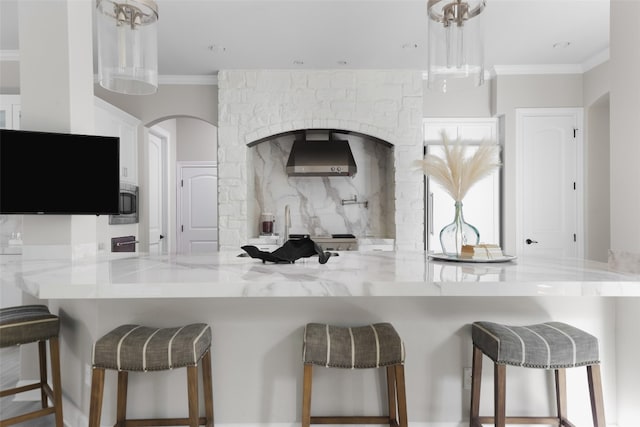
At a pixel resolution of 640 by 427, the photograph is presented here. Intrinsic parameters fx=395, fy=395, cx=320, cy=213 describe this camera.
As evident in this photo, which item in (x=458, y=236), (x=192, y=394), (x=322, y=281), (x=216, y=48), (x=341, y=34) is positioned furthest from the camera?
(x=216, y=48)

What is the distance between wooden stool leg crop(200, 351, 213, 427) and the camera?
5.83 ft

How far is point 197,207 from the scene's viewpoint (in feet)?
21.5

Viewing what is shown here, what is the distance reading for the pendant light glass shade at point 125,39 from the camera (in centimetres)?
160

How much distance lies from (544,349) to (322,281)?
89 centimetres

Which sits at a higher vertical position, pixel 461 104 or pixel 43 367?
pixel 461 104

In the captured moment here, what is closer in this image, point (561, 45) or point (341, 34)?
point (341, 34)

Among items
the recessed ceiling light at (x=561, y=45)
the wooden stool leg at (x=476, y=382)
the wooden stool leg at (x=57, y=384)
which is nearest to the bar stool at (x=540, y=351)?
the wooden stool leg at (x=476, y=382)

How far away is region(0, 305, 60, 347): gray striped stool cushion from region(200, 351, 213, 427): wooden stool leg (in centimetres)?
84

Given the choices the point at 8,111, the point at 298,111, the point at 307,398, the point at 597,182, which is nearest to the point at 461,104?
the point at 597,182

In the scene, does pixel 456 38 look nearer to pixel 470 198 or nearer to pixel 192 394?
pixel 192 394

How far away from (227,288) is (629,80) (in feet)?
6.60

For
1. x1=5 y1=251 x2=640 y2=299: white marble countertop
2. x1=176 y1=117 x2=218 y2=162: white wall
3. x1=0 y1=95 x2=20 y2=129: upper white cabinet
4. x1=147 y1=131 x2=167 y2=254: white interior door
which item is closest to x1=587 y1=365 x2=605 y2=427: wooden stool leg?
x1=5 y1=251 x2=640 y2=299: white marble countertop

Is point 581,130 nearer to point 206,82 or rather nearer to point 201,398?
point 206,82

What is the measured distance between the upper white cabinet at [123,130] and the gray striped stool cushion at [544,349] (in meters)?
3.80
